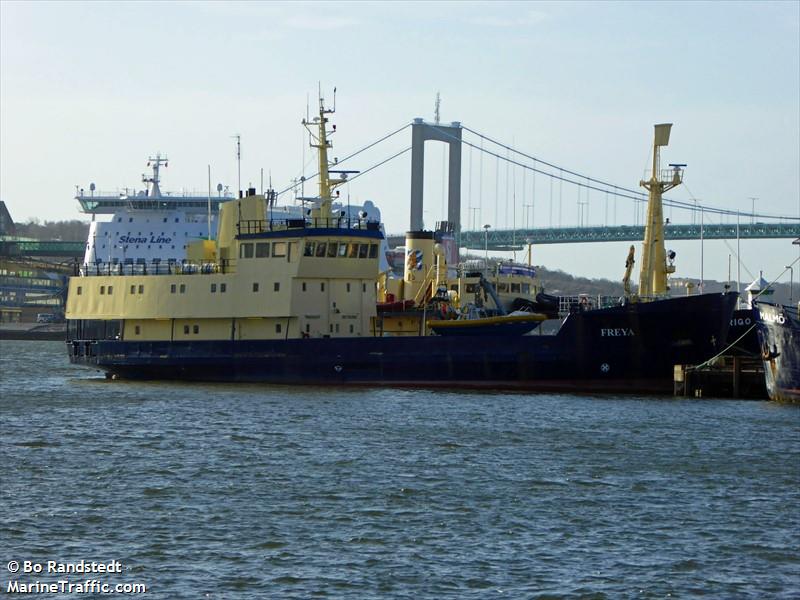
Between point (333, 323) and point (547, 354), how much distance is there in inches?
268

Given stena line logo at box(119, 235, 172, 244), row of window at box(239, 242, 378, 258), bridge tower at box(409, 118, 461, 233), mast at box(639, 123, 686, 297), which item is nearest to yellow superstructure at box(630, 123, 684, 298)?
mast at box(639, 123, 686, 297)

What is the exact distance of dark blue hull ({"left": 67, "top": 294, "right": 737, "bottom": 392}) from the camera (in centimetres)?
3694

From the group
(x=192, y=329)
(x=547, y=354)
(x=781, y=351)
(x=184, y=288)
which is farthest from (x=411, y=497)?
(x=192, y=329)

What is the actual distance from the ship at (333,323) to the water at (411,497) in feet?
10.0

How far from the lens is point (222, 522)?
18.8 metres

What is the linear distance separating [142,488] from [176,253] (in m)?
57.2

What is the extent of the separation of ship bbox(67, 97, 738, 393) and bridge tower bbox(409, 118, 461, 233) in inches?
2991

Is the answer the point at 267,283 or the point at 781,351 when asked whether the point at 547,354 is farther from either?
the point at 267,283

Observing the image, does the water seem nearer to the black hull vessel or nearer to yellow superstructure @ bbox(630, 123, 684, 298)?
the black hull vessel

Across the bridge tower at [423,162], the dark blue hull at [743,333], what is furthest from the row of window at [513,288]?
the bridge tower at [423,162]

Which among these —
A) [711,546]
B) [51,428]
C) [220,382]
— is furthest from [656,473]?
[220,382]

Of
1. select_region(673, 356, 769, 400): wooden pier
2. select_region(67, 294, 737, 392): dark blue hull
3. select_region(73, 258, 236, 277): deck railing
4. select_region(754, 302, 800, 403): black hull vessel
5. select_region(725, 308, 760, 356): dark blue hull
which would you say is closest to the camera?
select_region(754, 302, 800, 403): black hull vessel

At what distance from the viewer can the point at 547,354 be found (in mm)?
37312

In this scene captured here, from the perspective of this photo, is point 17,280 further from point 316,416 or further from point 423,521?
point 423,521
